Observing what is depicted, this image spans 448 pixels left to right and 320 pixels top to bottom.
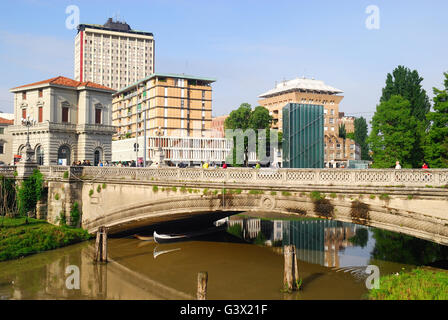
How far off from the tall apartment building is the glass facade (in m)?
116

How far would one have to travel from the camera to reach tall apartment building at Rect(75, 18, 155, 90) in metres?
136

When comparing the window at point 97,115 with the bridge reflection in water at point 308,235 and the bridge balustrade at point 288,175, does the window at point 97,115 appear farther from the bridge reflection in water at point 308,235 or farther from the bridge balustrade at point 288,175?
the bridge reflection in water at point 308,235

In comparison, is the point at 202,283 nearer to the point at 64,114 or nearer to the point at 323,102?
the point at 64,114

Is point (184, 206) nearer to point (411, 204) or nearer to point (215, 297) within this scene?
point (215, 297)

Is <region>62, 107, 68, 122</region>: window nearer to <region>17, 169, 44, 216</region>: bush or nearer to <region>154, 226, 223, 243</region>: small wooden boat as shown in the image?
<region>17, 169, 44, 216</region>: bush

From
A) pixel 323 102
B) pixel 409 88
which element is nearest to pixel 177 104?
pixel 323 102

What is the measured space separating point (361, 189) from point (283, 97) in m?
80.4

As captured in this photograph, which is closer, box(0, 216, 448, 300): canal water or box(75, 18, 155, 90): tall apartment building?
box(0, 216, 448, 300): canal water

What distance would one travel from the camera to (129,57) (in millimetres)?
142625

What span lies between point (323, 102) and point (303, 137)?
66285 mm

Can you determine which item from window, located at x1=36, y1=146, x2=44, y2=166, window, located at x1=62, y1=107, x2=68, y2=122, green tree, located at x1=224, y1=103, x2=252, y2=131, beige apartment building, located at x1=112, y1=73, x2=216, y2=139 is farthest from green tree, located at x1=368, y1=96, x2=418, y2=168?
beige apartment building, located at x1=112, y1=73, x2=216, y2=139

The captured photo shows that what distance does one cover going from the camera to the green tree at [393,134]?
37094mm

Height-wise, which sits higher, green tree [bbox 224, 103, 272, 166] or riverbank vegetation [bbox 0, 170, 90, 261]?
green tree [bbox 224, 103, 272, 166]

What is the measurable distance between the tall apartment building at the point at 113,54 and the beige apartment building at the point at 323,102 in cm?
6077
